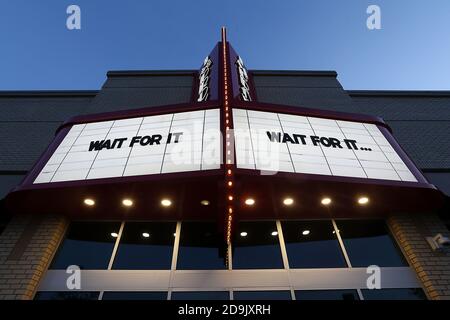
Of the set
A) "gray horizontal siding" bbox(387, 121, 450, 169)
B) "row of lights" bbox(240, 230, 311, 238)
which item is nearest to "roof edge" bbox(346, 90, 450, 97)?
"gray horizontal siding" bbox(387, 121, 450, 169)

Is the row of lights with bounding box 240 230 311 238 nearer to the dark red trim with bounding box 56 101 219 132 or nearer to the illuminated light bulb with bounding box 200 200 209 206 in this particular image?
the illuminated light bulb with bounding box 200 200 209 206

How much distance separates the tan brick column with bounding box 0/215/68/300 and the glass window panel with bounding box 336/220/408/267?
6558 mm

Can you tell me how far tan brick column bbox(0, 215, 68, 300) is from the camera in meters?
6.07

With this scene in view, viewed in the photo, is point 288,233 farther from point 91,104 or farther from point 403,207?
point 91,104

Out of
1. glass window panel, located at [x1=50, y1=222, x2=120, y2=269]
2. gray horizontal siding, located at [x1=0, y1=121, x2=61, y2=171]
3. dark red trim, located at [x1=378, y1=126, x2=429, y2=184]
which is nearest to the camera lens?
dark red trim, located at [x1=378, y1=126, x2=429, y2=184]

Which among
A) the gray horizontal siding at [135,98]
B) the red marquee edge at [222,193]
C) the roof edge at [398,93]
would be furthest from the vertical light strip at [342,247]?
the roof edge at [398,93]

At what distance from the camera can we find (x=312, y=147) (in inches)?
263

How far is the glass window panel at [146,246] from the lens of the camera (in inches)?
269

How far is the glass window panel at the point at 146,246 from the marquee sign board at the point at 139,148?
194cm

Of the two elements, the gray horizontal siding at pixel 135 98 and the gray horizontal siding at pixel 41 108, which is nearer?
the gray horizontal siding at pixel 41 108

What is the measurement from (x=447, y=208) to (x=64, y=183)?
8.83 m

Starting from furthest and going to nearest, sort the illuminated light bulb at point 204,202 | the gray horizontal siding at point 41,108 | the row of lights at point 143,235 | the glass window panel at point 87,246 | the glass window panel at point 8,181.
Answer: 1. the gray horizontal siding at point 41,108
2. the glass window panel at point 8,181
3. the row of lights at point 143,235
4. the glass window panel at point 87,246
5. the illuminated light bulb at point 204,202

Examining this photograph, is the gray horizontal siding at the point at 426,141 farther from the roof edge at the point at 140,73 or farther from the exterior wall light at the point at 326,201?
the roof edge at the point at 140,73

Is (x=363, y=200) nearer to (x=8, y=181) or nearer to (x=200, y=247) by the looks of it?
(x=200, y=247)
